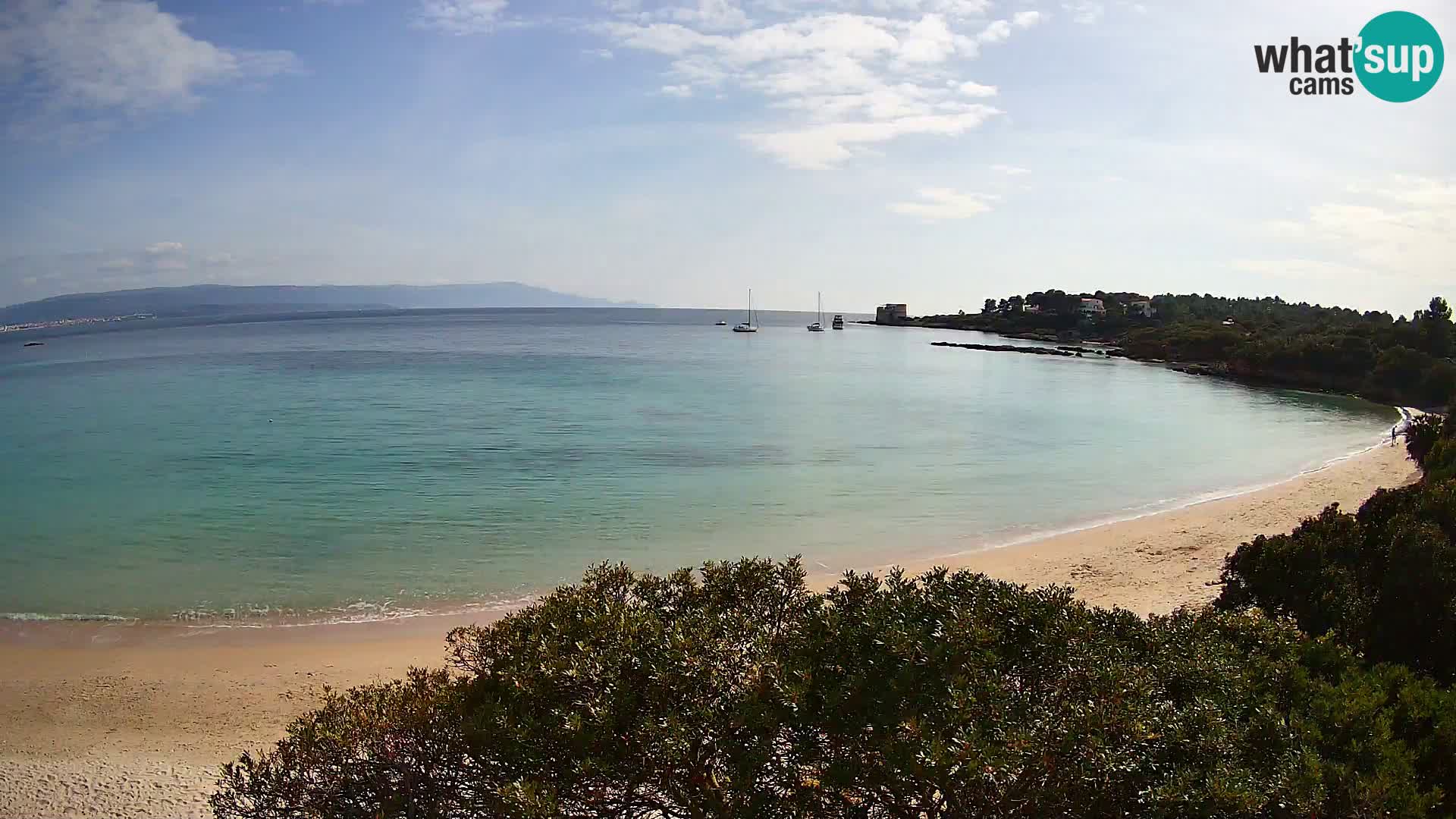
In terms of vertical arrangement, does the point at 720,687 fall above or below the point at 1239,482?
above

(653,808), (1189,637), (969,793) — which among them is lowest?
(653,808)

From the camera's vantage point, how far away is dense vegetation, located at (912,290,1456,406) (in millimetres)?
44188

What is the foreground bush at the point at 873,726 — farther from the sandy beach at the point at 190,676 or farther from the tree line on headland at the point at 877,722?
the sandy beach at the point at 190,676

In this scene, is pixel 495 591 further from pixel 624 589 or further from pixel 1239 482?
pixel 1239 482

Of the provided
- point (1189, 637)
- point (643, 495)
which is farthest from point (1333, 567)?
point (643, 495)

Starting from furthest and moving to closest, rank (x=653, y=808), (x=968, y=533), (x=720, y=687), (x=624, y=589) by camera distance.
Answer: (x=968, y=533) → (x=624, y=589) → (x=653, y=808) → (x=720, y=687)

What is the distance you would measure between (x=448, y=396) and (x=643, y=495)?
25.1 metres

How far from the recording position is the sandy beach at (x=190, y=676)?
7727 mm

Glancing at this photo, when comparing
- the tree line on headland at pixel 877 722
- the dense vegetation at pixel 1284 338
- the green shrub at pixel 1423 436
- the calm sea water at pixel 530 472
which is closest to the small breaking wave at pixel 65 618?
the calm sea water at pixel 530 472

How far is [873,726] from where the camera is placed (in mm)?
4180

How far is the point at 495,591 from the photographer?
13.6 m

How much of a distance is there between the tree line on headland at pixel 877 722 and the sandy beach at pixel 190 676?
12.6ft

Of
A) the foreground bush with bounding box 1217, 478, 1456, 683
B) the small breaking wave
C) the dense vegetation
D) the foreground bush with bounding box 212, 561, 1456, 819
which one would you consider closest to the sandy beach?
the small breaking wave

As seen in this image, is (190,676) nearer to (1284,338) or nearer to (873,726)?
(873,726)
